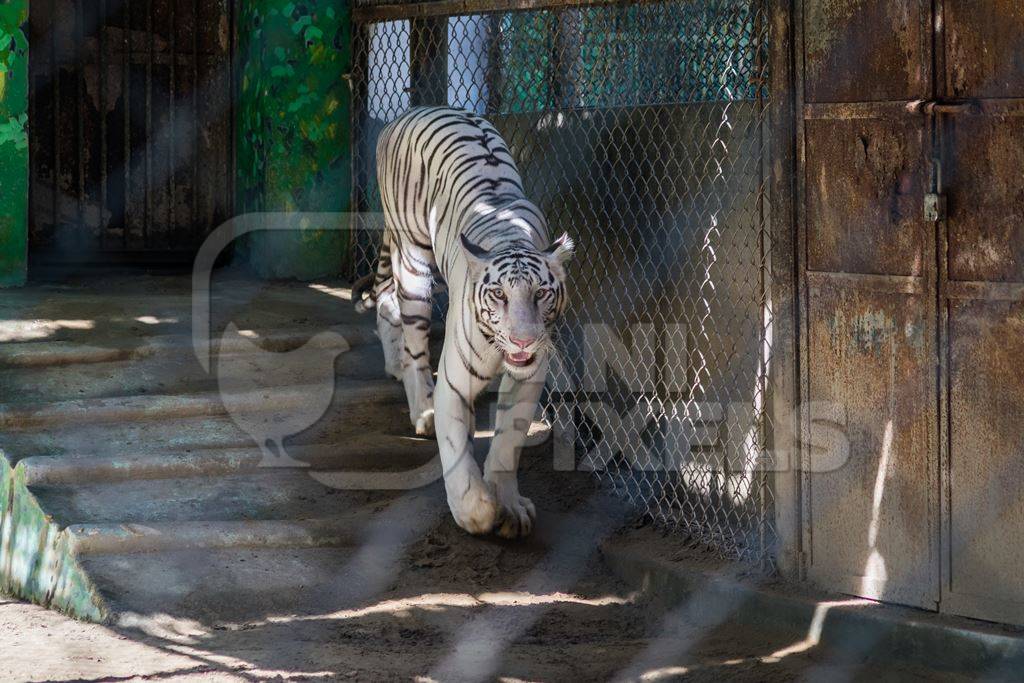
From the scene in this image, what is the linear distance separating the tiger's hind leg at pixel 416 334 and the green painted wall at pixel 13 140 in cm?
252

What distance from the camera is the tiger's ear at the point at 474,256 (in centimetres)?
489

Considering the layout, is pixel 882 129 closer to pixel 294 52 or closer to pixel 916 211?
pixel 916 211

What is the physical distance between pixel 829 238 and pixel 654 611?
1.50 m

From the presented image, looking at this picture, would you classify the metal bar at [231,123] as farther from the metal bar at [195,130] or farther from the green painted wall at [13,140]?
the green painted wall at [13,140]

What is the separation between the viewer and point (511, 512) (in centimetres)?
513

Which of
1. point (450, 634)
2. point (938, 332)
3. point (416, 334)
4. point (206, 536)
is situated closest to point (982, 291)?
point (938, 332)

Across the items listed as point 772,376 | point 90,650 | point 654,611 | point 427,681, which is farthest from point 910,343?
point 90,650

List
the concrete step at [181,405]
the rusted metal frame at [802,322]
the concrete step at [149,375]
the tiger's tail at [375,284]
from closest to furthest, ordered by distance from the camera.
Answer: the rusted metal frame at [802,322] < the concrete step at [181,405] < the concrete step at [149,375] < the tiger's tail at [375,284]

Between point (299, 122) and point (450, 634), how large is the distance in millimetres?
4368

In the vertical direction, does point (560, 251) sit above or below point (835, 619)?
above

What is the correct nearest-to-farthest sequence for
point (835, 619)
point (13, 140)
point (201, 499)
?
point (835, 619) → point (201, 499) → point (13, 140)

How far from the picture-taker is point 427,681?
4.05m

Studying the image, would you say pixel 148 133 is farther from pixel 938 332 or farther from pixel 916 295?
pixel 938 332

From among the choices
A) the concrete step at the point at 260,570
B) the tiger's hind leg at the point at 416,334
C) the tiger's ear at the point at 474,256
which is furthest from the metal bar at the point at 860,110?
the tiger's hind leg at the point at 416,334
